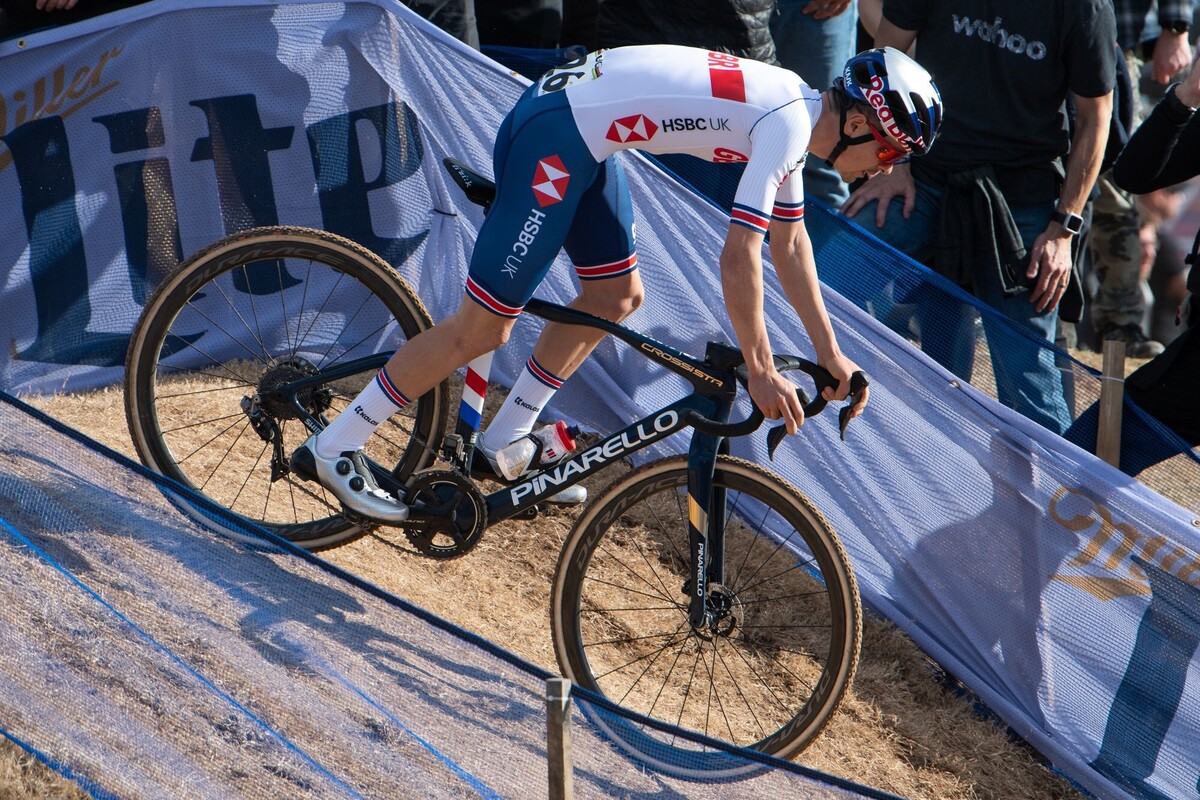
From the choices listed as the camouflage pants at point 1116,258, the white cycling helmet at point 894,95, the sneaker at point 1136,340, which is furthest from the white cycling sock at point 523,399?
the sneaker at point 1136,340

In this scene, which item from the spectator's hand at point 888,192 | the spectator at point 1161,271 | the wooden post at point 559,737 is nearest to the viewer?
the wooden post at point 559,737

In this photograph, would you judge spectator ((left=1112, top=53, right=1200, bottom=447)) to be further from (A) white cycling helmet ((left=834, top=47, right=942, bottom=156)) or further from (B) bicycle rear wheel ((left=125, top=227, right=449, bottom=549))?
(B) bicycle rear wheel ((left=125, top=227, right=449, bottom=549))

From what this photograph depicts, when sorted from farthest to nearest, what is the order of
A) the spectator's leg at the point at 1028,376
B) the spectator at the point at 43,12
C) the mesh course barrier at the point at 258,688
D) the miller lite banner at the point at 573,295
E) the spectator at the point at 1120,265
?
the spectator at the point at 1120,265
the spectator at the point at 43,12
the spectator's leg at the point at 1028,376
the miller lite banner at the point at 573,295
the mesh course barrier at the point at 258,688

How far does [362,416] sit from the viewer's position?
4.09 m

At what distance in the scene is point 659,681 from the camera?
182 inches

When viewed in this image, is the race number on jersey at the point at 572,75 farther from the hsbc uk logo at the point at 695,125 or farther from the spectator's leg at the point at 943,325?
the spectator's leg at the point at 943,325

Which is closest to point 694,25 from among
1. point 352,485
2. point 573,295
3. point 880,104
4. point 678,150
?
point 573,295

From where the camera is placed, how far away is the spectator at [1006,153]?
5.32 m

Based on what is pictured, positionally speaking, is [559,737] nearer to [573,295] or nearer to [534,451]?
[534,451]

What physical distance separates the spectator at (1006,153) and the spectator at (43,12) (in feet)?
11.3

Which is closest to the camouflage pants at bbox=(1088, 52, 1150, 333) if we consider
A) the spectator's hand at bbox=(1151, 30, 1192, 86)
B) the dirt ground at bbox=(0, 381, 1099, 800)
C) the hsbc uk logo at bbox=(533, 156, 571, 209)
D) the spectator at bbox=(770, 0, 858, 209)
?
the spectator's hand at bbox=(1151, 30, 1192, 86)

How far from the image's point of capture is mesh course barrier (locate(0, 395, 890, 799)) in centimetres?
282

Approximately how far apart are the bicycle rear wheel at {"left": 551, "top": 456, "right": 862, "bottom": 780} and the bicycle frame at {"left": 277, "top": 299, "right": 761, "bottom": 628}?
0.06m

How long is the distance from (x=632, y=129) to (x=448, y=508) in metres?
1.38
